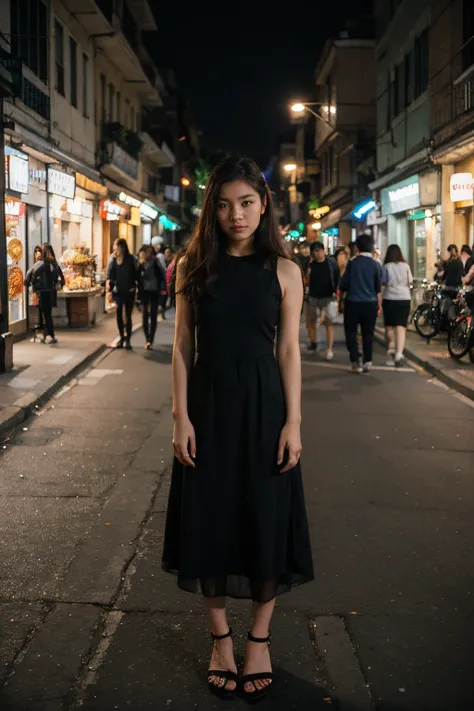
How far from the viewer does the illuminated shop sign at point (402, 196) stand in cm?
2291

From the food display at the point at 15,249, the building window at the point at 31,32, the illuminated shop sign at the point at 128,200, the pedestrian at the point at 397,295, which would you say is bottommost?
the pedestrian at the point at 397,295

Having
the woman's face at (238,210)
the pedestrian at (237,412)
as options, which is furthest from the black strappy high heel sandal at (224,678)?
the woman's face at (238,210)

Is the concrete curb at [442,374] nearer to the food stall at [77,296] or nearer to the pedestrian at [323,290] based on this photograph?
the pedestrian at [323,290]

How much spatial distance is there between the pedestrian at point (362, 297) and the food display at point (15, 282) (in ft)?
22.6

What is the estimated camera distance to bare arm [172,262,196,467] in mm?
3363

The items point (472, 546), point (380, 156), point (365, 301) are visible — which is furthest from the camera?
point (380, 156)

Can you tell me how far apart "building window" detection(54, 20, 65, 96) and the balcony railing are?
957cm

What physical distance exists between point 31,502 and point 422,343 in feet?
39.4

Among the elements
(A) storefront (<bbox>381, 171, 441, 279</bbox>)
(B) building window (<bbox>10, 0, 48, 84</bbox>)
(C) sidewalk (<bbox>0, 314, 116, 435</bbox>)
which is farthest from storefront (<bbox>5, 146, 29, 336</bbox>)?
(A) storefront (<bbox>381, 171, 441, 279</bbox>)

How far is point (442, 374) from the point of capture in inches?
498

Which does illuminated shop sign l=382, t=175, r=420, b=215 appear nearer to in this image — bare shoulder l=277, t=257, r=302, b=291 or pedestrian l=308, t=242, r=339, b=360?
pedestrian l=308, t=242, r=339, b=360

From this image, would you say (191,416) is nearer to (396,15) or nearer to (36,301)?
(36,301)

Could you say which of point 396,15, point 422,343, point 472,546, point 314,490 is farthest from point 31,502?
point 396,15

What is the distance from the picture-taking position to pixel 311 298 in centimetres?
1566
